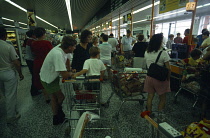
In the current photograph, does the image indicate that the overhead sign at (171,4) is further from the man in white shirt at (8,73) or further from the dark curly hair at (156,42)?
the man in white shirt at (8,73)

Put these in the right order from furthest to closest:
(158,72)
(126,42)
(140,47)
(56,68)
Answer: (126,42)
(140,47)
(158,72)
(56,68)

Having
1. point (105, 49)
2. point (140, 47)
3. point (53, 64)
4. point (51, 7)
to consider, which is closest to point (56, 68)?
point (53, 64)

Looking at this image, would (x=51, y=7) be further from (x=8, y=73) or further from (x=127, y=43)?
(x=8, y=73)

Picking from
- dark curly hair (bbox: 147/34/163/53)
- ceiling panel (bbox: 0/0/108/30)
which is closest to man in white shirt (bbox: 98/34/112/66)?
dark curly hair (bbox: 147/34/163/53)

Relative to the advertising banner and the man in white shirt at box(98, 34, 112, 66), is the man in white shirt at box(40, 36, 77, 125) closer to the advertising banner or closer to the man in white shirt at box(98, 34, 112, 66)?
the man in white shirt at box(98, 34, 112, 66)

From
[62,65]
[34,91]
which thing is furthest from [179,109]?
[34,91]

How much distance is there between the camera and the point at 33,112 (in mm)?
3062

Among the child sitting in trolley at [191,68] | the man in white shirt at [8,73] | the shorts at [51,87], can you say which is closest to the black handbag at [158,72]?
the child sitting in trolley at [191,68]

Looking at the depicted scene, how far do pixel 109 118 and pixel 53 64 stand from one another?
4.30 ft

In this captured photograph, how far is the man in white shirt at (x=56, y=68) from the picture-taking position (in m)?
1.98

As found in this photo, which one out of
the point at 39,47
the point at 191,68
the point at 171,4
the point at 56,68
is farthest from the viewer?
the point at 171,4

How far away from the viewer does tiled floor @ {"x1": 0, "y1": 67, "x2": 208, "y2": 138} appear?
2322mm

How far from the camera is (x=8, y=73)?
2.51 m

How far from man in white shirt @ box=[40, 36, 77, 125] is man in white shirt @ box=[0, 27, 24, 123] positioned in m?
0.83
